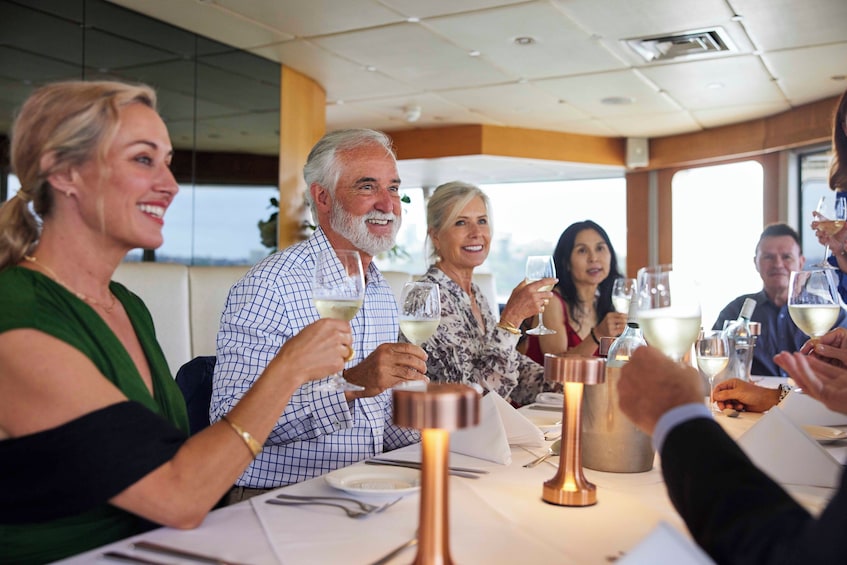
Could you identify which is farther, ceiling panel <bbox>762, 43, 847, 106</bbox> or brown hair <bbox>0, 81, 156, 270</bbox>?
ceiling panel <bbox>762, 43, 847, 106</bbox>

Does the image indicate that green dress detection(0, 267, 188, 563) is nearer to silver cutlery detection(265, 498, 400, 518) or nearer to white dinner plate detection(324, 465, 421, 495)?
silver cutlery detection(265, 498, 400, 518)

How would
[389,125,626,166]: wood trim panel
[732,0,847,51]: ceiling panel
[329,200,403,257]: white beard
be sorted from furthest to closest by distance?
[389,125,626,166]: wood trim panel
[732,0,847,51]: ceiling panel
[329,200,403,257]: white beard

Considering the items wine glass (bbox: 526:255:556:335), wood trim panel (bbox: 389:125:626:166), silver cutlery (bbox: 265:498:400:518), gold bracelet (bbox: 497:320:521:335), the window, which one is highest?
wood trim panel (bbox: 389:125:626:166)

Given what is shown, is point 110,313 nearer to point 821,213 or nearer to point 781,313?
point 821,213

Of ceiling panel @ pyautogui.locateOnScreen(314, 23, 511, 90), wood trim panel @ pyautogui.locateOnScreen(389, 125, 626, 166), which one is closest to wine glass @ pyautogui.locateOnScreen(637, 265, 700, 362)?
ceiling panel @ pyautogui.locateOnScreen(314, 23, 511, 90)

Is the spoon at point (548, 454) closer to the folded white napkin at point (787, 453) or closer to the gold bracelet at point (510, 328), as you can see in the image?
the folded white napkin at point (787, 453)

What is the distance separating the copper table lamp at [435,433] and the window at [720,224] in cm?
936

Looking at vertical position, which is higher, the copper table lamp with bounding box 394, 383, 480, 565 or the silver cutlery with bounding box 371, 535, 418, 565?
the copper table lamp with bounding box 394, 383, 480, 565

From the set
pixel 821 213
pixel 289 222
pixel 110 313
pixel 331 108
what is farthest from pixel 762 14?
pixel 110 313

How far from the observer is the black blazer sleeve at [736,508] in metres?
0.71

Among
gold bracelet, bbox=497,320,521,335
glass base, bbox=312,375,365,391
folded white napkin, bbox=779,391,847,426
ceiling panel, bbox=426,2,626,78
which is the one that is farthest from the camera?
ceiling panel, bbox=426,2,626,78

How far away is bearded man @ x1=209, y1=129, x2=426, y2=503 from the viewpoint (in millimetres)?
1735

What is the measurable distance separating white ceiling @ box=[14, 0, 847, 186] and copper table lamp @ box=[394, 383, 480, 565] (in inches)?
189

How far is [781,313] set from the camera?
397 cm
